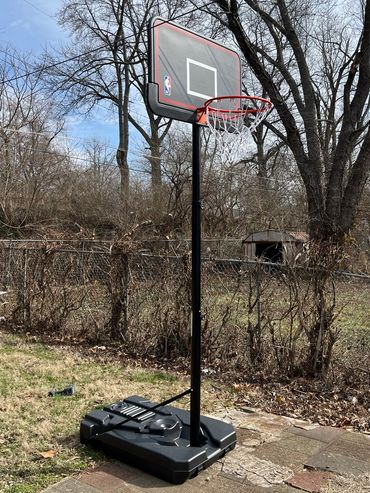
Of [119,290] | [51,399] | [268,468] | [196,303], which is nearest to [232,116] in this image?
[196,303]

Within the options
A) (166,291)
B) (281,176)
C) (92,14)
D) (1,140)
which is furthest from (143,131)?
(166,291)

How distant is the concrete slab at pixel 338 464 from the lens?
3.41 metres

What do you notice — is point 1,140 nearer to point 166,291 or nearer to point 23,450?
point 166,291

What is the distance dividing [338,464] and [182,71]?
302 cm

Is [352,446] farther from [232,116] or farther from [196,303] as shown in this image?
[232,116]

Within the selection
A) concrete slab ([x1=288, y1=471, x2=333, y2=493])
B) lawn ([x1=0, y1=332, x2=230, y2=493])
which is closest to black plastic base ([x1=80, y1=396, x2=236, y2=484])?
lawn ([x1=0, y1=332, x2=230, y2=493])

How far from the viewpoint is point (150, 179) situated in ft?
69.2

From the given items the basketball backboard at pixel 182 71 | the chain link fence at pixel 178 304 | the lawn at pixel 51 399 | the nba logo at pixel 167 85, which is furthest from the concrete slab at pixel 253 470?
the nba logo at pixel 167 85

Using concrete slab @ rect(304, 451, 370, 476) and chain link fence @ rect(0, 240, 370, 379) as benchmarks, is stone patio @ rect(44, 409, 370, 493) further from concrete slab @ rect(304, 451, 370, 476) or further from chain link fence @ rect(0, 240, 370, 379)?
chain link fence @ rect(0, 240, 370, 379)

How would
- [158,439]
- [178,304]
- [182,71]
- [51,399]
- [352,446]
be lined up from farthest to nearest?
[178,304] < [51,399] < [352,446] < [182,71] < [158,439]

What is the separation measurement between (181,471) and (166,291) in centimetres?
330

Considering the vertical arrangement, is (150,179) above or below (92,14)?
below

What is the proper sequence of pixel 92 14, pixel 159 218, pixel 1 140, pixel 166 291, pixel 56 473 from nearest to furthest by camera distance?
pixel 56 473 < pixel 166 291 < pixel 159 218 < pixel 1 140 < pixel 92 14

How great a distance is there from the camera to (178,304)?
630 cm
